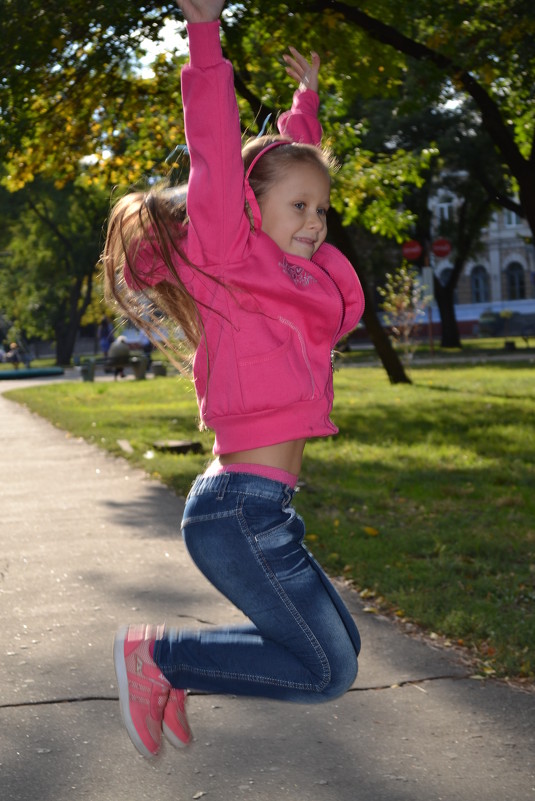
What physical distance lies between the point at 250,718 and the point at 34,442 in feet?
36.1

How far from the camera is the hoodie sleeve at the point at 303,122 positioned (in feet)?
11.5

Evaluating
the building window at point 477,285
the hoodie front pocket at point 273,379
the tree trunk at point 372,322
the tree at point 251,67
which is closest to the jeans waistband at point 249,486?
the hoodie front pocket at point 273,379

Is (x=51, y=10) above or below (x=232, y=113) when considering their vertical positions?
above

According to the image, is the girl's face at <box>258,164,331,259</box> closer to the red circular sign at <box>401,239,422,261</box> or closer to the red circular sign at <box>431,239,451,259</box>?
the red circular sign at <box>401,239,422,261</box>

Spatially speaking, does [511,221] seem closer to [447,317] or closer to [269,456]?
[447,317]

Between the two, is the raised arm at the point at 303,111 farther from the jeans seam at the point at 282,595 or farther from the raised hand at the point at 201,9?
the jeans seam at the point at 282,595

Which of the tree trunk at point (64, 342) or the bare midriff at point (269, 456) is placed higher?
the bare midriff at point (269, 456)

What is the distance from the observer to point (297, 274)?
118 inches

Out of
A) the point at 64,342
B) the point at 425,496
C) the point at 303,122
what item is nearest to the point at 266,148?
the point at 303,122

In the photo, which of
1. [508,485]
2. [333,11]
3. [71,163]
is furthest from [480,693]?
[71,163]

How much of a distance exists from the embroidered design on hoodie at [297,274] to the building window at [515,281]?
235 ft

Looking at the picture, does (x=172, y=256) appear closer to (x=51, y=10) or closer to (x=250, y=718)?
(x=250, y=718)

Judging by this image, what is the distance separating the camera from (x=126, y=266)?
320 cm

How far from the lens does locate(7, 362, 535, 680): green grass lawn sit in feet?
17.6
